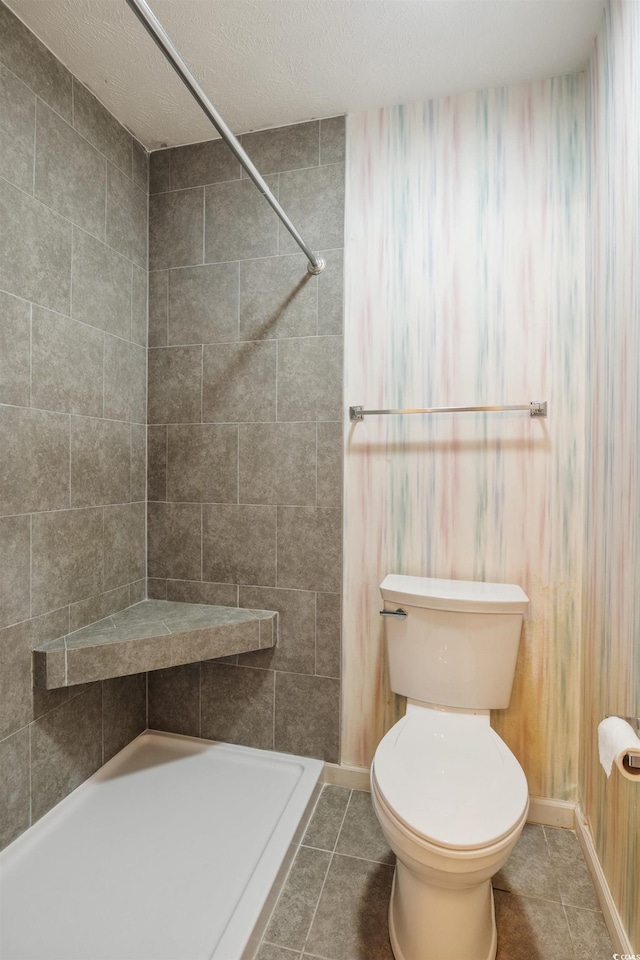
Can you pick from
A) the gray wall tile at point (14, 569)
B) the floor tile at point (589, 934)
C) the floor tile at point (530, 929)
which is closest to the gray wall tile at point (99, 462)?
the gray wall tile at point (14, 569)

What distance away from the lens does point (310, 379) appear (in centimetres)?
183

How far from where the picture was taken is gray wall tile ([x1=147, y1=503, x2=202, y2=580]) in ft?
6.51

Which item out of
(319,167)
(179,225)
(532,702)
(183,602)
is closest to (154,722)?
(183,602)

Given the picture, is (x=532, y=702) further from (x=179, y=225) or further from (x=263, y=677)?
(x=179, y=225)

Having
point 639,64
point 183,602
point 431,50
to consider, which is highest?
point 431,50

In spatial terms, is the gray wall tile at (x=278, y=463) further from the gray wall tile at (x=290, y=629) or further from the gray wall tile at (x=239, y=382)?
the gray wall tile at (x=290, y=629)

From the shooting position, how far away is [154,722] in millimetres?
2045

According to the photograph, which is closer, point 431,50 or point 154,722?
point 431,50

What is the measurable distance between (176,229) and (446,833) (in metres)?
2.22

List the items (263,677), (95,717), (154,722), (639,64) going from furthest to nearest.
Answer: (154,722) < (263,677) < (95,717) < (639,64)

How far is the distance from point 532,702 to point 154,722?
1520 mm

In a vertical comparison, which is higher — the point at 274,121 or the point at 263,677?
the point at 274,121

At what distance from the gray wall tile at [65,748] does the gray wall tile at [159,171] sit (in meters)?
2.00

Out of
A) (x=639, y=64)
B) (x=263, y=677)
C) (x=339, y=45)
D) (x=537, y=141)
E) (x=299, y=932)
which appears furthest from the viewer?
(x=263, y=677)
